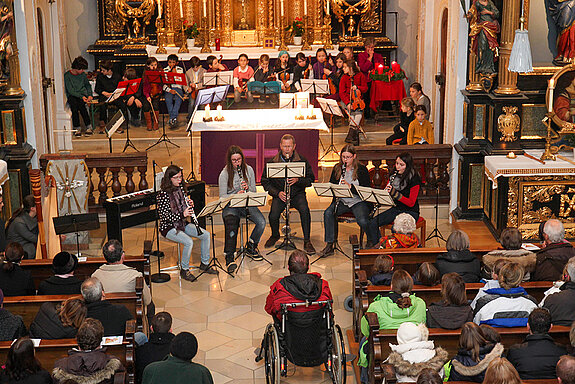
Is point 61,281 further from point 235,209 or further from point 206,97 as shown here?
point 206,97

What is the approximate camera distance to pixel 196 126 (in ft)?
39.5

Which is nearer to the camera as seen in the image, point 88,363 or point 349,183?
point 88,363

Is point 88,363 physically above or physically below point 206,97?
below

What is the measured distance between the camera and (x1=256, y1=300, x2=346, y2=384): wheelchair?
689 centimetres

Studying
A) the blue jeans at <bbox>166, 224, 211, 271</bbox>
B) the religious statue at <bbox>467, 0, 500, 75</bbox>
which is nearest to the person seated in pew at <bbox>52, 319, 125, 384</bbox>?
the blue jeans at <bbox>166, 224, 211, 271</bbox>

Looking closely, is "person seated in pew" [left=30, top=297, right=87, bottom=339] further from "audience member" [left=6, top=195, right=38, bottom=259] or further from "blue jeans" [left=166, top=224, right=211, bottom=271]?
"blue jeans" [left=166, top=224, right=211, bottom=271]

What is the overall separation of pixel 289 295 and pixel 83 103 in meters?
9.78

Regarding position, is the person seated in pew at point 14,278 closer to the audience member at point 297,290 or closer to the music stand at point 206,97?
the audience member at point 297,290

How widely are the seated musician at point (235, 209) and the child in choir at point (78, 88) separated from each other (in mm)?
6188

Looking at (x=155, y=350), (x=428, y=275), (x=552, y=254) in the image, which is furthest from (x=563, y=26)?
(x=155, y=350)

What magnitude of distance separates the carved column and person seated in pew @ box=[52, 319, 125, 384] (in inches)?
268

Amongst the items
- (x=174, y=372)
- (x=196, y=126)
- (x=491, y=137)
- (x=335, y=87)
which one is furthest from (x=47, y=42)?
(x=174, y=372)

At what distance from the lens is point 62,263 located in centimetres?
740

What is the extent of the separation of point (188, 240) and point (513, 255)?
3687 mm
